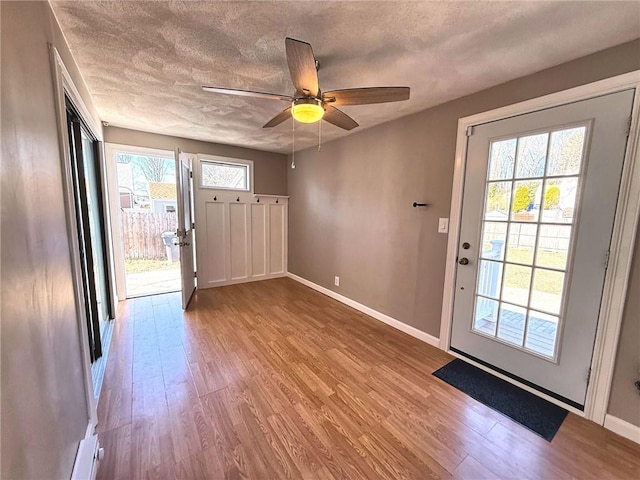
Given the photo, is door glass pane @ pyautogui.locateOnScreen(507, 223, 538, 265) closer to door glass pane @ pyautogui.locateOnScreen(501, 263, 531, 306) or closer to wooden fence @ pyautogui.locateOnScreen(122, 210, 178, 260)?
door glass pane @ pyautogui.locateOnScreen(501, 263, 531, 306)

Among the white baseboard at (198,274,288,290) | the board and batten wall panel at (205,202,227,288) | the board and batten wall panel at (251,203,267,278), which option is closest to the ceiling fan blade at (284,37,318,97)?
the board and batten wall panel at (205,202,227,288)

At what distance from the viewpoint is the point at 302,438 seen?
1.52 m

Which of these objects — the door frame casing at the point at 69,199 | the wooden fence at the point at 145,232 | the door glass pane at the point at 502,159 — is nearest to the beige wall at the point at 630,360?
the door glass pane at the point at 502,159

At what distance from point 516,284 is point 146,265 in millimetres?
6112

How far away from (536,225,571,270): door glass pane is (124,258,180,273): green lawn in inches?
228

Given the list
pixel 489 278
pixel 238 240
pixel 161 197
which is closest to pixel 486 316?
pixel 489 278

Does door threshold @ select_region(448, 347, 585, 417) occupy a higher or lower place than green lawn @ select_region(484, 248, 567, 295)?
lower

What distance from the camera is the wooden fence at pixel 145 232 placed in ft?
17.4

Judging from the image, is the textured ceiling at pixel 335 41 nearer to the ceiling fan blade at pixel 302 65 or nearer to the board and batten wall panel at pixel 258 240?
the ceiling fan blade at pixel 302 65

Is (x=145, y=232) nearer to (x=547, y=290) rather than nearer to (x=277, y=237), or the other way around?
(x=277, y=237)

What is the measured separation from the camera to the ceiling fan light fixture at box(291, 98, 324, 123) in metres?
1.62

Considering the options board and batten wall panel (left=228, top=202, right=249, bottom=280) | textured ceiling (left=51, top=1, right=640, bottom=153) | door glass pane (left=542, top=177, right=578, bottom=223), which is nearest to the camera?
textured ceiling (left=51, top=1, right=640, bottom=153)

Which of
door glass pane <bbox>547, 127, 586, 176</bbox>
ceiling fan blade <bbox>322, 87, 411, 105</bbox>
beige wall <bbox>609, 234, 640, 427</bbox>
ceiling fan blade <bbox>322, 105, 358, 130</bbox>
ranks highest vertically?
ceiling fan blade <bbox>322, 87, 411, 105</bbox>

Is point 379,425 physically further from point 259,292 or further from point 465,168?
point 259,292
